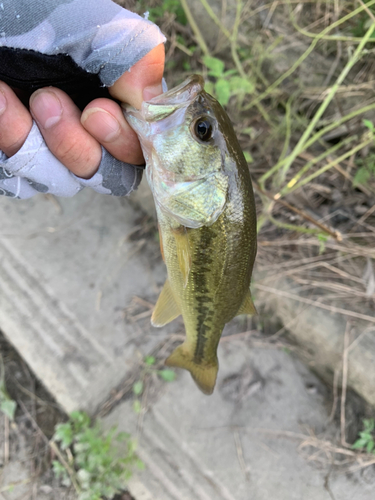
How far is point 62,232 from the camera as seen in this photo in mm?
2490

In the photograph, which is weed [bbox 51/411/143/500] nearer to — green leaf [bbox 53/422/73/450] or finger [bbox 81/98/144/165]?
green leaf [bbox 53/422/73/450]

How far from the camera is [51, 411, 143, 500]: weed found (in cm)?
194

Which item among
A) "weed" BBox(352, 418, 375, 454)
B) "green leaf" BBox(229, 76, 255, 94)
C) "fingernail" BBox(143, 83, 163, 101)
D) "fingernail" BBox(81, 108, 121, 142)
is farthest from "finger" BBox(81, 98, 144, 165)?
"weed" BBox(352, 418, 375, 454)

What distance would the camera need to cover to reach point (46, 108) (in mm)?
1079

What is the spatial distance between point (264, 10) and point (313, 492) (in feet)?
11.7

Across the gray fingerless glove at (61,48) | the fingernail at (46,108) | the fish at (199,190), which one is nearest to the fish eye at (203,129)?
the fish at (199,190)

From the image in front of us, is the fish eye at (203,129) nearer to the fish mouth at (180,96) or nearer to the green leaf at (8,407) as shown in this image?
the fish mouth at (180,96)

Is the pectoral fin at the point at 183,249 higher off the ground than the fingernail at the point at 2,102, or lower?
lower

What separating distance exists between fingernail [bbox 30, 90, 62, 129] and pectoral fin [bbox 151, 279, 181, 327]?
0.86 metres

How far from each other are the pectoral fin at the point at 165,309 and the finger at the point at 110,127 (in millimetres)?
681

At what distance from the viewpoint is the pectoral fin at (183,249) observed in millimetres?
1260

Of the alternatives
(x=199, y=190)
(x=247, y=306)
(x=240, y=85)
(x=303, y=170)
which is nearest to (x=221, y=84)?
(x=240, y=85)

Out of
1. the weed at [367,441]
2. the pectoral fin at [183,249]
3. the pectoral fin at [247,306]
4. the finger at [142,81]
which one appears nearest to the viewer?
the finger at [142,81]

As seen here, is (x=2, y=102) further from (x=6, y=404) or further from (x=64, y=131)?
(x=6, y=404)
